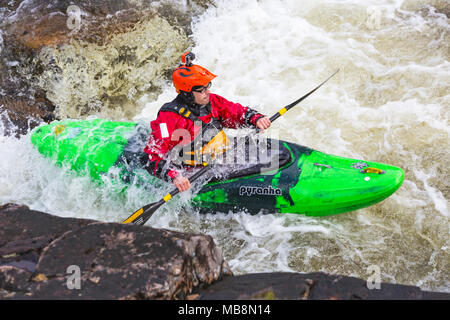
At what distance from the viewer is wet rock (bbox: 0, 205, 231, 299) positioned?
2023mm

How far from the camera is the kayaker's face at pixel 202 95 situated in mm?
3166

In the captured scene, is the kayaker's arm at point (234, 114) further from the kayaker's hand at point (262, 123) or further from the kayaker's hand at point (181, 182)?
the kayaker's hand at point (181, 182)

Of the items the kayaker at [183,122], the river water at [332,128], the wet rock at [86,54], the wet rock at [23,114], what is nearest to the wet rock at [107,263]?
the kayaker at [183,122]

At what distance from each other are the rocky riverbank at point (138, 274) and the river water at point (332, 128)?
99cm

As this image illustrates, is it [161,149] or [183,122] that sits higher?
[183,122]

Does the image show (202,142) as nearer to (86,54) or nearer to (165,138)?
(165,138)

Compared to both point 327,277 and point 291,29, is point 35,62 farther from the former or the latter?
point 327,277

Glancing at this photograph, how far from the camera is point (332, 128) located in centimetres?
465

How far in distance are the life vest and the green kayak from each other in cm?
21

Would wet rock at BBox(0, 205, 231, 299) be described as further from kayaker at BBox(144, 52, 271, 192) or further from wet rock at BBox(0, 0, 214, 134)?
wet rock at BBox(0, 0, 214, 134)

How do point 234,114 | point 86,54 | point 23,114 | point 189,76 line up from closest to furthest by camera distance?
1. point 189,76
2. point 234,114
3. point 23,114
4. point 86,54

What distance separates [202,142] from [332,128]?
1.95m

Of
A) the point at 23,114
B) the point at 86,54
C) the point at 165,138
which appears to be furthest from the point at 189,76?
the point at 23,114

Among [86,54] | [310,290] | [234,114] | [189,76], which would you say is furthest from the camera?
[86,54]
